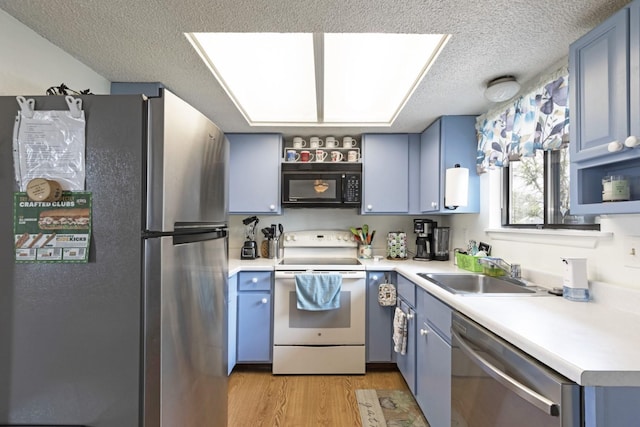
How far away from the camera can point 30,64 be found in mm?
1305

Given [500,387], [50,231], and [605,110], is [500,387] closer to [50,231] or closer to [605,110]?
[605,110]

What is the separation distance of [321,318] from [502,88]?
1.97 metres

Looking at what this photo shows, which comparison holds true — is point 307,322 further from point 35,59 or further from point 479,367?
point 35,59

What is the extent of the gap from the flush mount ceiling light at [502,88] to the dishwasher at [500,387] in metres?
1.23

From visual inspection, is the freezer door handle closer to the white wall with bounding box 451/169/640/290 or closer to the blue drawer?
the blue drawer

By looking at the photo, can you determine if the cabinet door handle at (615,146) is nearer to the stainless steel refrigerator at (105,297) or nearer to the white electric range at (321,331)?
the stainless steel refrigerator at (105,297)

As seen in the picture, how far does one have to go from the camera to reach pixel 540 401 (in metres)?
0.84

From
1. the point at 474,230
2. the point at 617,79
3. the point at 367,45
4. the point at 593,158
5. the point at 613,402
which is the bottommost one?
the point at 613,402

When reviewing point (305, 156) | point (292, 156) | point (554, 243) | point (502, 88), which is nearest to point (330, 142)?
point (305, 156)

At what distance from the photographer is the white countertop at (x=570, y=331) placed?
74cm

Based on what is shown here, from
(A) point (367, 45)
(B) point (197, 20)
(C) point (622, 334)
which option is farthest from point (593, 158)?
(B) point (197, 20)

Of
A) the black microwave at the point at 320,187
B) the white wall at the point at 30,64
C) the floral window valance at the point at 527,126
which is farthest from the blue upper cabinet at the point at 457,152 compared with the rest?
the white wall at the point at 30,64

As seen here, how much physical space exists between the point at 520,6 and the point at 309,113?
1.50 metres

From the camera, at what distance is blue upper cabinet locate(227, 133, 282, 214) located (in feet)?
9.08
